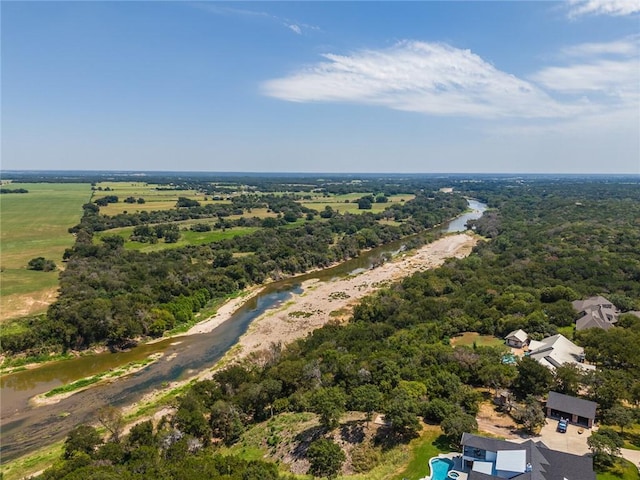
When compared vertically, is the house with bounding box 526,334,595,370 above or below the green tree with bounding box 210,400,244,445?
above

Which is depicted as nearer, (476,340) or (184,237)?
(476,340)

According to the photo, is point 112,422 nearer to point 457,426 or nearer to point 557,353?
point 457,426

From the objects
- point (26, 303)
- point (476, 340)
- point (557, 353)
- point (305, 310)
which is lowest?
point (305, 310)

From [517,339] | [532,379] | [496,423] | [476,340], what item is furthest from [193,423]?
[517,339]

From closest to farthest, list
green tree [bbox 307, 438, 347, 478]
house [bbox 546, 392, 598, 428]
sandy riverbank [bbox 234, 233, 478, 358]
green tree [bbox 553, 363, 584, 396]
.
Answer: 1. green tree [bbox 307, 438, 347, 478]
2. house [bbox 546, 392, 598, 428]
3. green tree [bbox 553, 363, 584, 396]
4. sandy riverbank [bbox 234, 233, 478, 358]

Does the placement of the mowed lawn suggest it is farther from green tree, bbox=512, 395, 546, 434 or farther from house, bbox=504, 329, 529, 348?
house, bbox=504, 329, 529, 348

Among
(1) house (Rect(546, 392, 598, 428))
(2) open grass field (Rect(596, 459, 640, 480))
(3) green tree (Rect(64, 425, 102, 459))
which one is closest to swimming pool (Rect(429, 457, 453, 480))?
(2) open grass field (Rect(596, 459, 640, 480))
